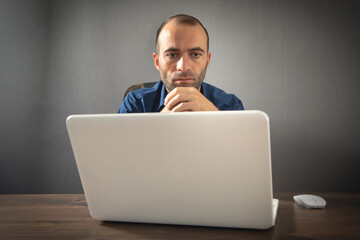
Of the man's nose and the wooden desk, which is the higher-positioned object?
the man's nose

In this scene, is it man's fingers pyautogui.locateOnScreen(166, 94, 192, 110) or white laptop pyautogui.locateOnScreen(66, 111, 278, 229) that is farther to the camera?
man's fingers pyautogui.locateOnScreen(166, 94, 192, 110)

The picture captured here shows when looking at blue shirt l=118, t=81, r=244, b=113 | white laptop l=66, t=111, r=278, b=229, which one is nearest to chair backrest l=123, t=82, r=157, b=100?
blue shirt l=118, t=81, r=244, b=113

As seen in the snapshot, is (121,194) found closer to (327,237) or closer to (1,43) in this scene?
(327,237)

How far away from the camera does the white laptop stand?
57cm

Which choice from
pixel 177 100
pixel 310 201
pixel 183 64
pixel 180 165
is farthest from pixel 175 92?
pixel 183 64

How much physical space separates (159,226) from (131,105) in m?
0.94

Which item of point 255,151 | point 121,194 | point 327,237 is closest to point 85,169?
point 121,194

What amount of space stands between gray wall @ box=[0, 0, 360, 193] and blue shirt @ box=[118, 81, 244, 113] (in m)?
1.04

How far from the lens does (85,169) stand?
0.67 m

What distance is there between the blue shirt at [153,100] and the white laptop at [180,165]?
88cm

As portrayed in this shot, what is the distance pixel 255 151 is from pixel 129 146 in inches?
9.5

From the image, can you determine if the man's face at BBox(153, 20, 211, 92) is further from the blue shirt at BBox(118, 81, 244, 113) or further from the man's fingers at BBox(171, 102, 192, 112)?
the man's fingers at BBox(171, 102, 192, 112)

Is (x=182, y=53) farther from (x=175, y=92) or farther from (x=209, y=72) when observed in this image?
(x=209, y=72)

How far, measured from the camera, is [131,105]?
156cm
